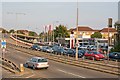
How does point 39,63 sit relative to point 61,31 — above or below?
below

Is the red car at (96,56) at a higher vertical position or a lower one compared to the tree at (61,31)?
lower

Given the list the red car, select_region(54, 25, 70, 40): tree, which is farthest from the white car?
select_region(54, 25, 70, 40): tree

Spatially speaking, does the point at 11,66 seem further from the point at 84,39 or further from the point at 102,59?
the point at 84,39

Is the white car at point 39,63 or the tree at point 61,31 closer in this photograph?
the white car at point 39,63

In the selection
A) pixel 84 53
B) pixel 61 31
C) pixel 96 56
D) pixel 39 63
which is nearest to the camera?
pixel 39 63

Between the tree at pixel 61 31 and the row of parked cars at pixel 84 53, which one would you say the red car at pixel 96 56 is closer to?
the row of parked cars at pixel 84 53

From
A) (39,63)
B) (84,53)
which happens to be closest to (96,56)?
(84,53)

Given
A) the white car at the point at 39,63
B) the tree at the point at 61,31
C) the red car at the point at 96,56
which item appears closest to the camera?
the white car at the point at 39,63

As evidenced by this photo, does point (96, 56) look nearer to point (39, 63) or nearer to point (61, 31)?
point (39, 63)

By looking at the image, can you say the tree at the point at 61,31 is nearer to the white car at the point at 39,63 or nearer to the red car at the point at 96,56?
the red car at the point at 96,56

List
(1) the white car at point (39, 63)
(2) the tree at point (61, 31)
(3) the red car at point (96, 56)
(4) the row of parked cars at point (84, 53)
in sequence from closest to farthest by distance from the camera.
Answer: (1) the white car at point (39, 63)
(3) the red car at point (96, 56)
(4) the row of parked cars at point (84, 53)
(2) the tree at point (61, 31)

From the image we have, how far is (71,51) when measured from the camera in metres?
53.8

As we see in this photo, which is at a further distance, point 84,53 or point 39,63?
point 84,53

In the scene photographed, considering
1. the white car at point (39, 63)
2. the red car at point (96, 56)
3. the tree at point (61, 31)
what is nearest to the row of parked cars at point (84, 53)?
the red car at point (96, 56)
